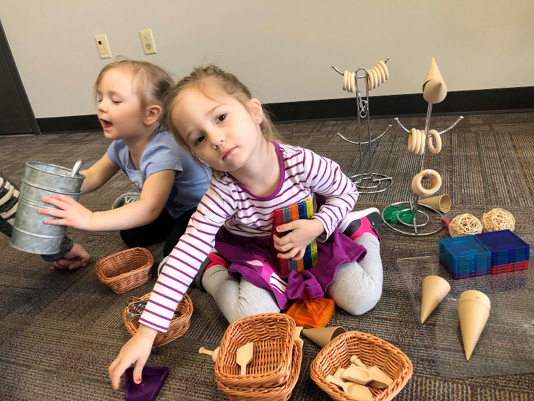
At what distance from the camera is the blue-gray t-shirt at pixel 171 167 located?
1.03 m

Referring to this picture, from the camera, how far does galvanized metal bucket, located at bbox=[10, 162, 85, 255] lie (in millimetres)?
822

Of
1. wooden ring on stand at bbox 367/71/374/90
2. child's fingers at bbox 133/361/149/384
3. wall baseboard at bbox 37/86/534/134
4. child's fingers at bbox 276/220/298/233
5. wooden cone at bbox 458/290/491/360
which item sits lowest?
wall baseboard at bbox 37/86/534/134

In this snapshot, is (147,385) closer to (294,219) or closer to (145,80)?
(294,219)

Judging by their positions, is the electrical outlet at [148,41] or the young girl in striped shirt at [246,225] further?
the electrical outlet at [148,41]

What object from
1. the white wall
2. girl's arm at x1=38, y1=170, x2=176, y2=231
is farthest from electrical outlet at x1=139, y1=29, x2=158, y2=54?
girl's arm at x1=38, y1=170, x2=176, y2=231

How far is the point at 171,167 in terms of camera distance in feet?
3.36

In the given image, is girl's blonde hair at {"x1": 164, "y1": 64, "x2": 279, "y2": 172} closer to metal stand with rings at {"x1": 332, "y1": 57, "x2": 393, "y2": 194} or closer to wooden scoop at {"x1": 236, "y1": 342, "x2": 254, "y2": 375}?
wooden scoop at {"x1": 236, "y1": 342, "x2": 254, "y2": 375}

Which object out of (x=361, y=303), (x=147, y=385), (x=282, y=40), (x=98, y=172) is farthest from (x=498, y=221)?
(x=282, y=40)

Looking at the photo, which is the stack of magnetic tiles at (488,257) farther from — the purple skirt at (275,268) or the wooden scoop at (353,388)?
the wooden scoop at (353,388)

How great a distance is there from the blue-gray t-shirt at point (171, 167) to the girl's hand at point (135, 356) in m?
0.40

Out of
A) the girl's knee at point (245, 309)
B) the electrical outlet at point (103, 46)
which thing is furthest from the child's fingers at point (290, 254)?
the electrical outlet at point (103, 46)

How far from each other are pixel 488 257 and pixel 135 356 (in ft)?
2.21

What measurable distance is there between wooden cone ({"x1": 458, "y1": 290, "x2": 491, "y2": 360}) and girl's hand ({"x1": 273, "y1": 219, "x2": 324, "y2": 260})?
29 cm

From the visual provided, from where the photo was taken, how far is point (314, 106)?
2225 millimetres
